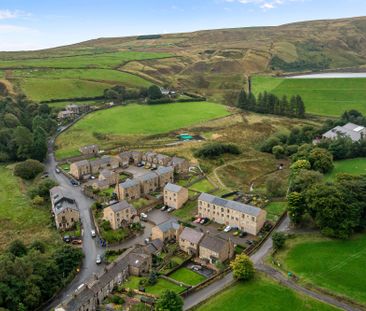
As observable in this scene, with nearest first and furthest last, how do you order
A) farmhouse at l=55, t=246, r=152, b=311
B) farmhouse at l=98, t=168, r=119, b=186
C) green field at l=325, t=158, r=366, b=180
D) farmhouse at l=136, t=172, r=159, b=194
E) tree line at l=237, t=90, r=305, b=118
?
1. farmhouse at l=55, t=246, r=152, b=311
2. farmhouse at l=136, t=172, r=159, b=194
3. farmhouse at l=98, t=168, r=119, b=186
4. green field at l=325, t=158, r=366, b=180
5. tree line at l=237, t=90, r=305, b=118

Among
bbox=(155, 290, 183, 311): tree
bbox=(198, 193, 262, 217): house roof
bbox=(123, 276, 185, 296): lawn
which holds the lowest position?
bbox=(123, 276, 185, 296): lawn

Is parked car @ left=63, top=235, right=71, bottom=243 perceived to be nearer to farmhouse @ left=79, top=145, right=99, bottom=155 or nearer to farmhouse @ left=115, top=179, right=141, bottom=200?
farmhouse @ left=115, top=179, right=141, bottom=200

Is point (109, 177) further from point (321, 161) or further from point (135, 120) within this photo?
point (135, 120)

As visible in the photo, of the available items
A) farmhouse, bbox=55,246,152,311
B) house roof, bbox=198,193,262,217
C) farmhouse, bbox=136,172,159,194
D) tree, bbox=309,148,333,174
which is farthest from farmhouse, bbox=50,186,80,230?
tree, bbox=309,148,333,174

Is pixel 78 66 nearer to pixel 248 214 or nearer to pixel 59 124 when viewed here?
pixel 59 124

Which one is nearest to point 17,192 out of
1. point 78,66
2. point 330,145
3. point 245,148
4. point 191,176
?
point 191,176

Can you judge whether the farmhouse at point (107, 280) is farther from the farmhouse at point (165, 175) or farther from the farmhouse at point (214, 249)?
the farmhouse at point (165, 175)
